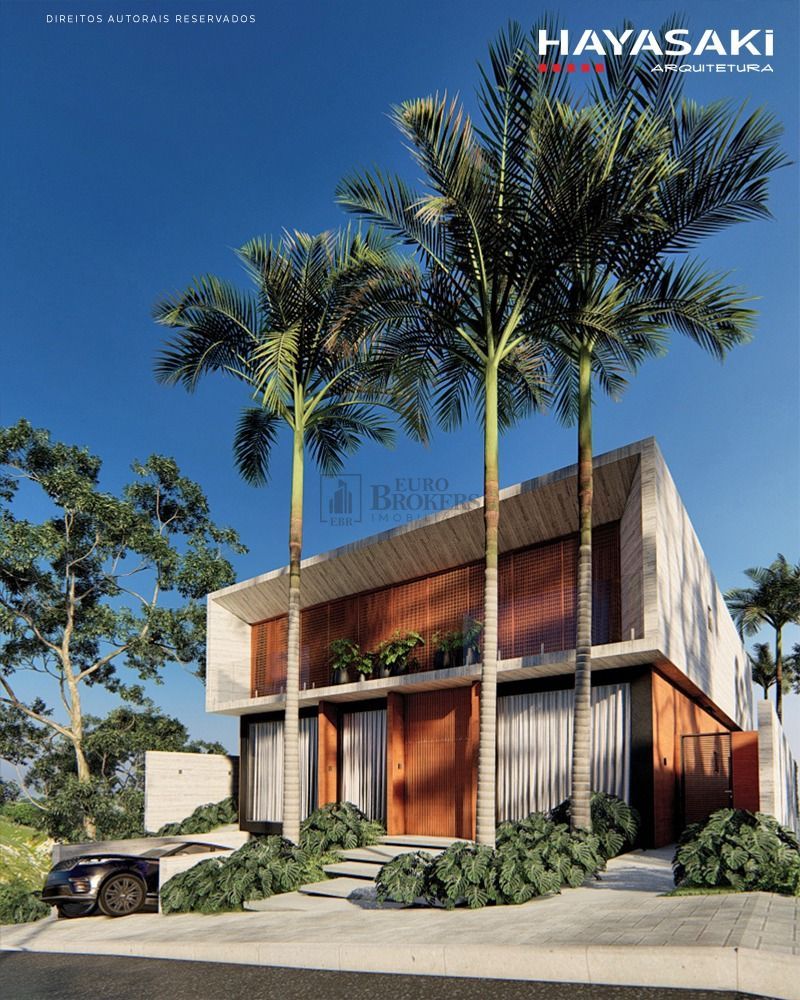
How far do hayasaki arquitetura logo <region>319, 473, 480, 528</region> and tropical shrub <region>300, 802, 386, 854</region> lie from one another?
632cm

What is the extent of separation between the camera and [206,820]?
25.4m

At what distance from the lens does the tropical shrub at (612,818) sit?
13.5 metres

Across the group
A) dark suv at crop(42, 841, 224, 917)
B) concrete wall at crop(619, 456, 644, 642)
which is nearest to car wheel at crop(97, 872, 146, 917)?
dark suv at crop(42, 841, 224, 917)

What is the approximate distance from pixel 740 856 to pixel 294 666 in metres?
8.48

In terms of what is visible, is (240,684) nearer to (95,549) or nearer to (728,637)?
(95,549)

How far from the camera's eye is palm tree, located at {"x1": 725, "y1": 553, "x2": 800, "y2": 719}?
136 ft

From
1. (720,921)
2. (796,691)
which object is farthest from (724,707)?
(796,691)

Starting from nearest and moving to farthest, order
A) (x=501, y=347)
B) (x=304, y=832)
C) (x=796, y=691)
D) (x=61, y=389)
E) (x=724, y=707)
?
1. (x=501, y=347)
2. (x=304, y=832)
3. (x=724, y=707)
4. (x=61, y=389)
5. (x=796, y=691)

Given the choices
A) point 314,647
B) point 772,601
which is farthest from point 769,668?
point 314,647

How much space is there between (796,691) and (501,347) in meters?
45.9

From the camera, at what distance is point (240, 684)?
2548 centimetres

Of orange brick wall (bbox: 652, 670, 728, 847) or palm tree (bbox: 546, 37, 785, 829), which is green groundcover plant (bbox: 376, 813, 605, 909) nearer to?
palm tree (bbox: 546, 37, 785, 829)

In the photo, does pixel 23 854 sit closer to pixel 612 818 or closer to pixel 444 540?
pixel 444 540

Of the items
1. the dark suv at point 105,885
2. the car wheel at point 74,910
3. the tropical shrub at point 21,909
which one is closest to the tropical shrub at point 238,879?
the dark suv at point 105,885
